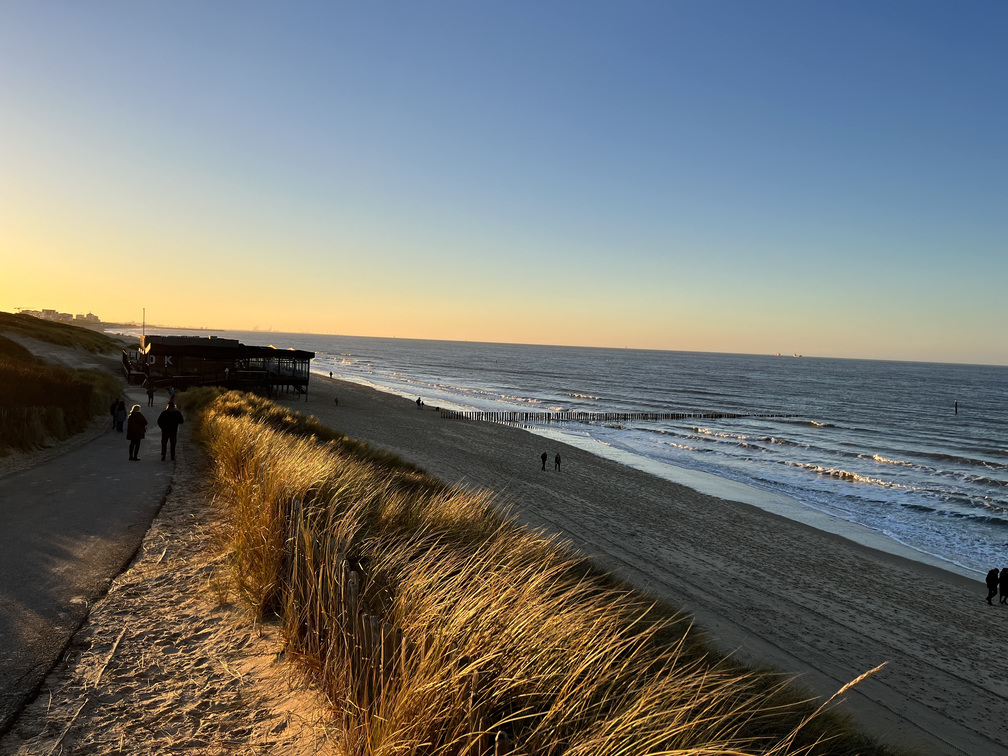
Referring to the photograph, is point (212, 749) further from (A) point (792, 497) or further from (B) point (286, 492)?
(A) point (792, 497)

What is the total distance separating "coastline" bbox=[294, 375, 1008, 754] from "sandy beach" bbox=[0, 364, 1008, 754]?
55 millimetres

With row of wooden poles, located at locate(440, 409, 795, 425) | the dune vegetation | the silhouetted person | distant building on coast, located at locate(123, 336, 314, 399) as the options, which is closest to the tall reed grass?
the dune vegetation

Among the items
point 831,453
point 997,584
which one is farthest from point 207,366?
point 831,453

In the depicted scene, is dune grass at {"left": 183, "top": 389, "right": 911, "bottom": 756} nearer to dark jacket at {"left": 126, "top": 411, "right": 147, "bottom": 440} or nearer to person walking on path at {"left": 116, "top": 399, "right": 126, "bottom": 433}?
dark jacket at {"left": 126, "top": 411, "right": 147, "bottom": 440}

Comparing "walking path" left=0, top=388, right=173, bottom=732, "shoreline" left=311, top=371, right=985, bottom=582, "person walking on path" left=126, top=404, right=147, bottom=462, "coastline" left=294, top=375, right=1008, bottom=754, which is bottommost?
"shoreline" left=311, top=371, right=985, bottom=582

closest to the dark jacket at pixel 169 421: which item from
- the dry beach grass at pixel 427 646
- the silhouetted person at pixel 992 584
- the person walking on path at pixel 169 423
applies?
the person walking on path at pixel 169 423

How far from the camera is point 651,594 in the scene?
10.9 metres

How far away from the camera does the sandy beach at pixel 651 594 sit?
3.71 m

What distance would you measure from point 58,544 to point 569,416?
48108 mm

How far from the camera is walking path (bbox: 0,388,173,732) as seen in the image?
441cm

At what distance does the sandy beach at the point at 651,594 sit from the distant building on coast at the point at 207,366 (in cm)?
1649

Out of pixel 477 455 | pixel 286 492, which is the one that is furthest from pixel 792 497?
pixel 286 492

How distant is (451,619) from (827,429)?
55395 millimetres

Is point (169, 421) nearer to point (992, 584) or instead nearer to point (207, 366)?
point (992, 584)
